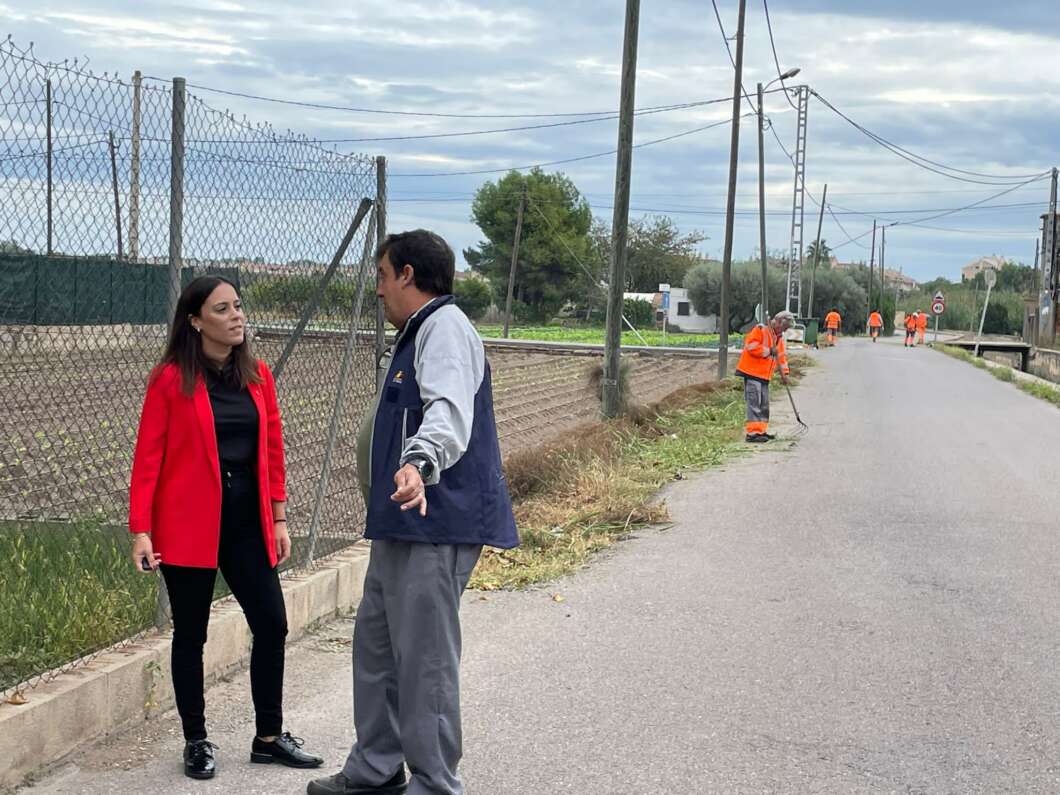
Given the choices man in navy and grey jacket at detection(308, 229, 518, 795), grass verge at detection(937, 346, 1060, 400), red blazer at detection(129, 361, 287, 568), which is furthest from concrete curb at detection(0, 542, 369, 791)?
grass verge at detection(937, 346, 1060, 400)

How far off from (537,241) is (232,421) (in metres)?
90.5

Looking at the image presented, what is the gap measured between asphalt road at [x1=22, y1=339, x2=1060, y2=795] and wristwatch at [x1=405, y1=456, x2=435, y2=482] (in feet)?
4.57

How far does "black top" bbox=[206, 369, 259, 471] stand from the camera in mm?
4895

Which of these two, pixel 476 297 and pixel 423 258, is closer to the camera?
pixel 423 258

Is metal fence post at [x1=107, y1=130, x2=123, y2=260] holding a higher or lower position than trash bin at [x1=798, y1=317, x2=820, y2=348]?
higher

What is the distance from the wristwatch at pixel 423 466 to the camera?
4.00 metres

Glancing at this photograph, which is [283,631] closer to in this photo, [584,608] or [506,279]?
[584,608]

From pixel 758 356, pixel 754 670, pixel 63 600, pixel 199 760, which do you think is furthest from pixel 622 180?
pixel 199 760

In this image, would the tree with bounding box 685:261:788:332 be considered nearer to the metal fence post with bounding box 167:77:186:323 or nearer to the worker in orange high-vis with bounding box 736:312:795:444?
the worker in orange high-vis with bounding box 736:312:795:444

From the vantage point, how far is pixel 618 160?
18.5m

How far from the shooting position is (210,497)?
4.83 meters

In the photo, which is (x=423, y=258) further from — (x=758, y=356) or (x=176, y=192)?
(x=758, y=356)

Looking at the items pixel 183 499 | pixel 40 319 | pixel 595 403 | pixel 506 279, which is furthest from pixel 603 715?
pixel 506 279

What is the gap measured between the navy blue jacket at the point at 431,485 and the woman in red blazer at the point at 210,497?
2.31 feet
